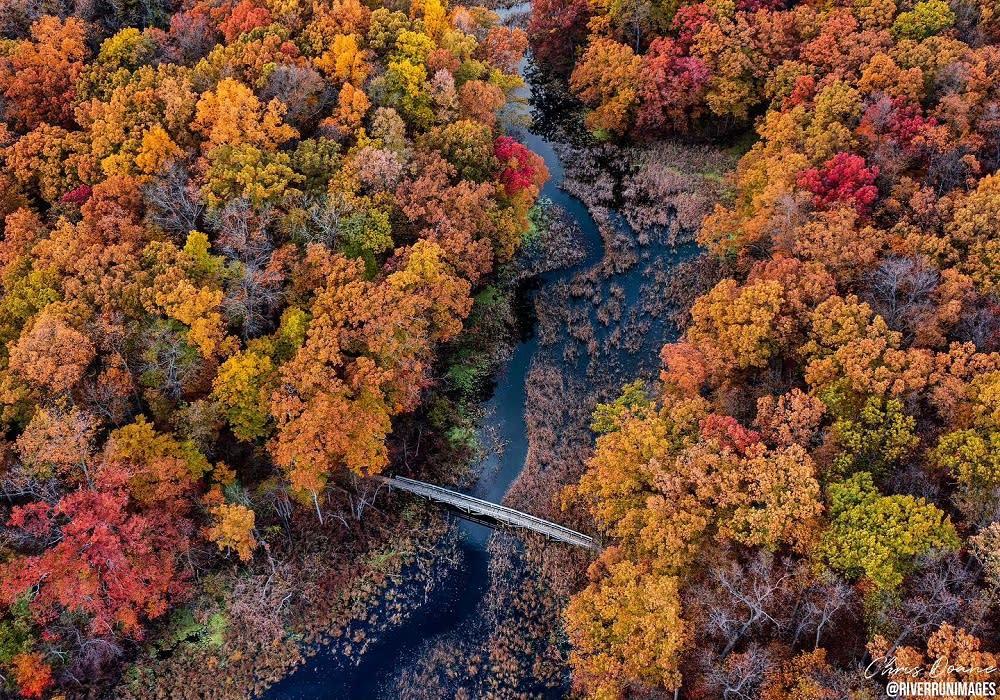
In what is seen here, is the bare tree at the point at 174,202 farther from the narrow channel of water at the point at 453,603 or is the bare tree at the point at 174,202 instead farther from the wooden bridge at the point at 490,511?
the narrow channel of water at the point at 453,603

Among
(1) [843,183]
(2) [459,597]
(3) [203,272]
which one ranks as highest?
(1) [843,183]

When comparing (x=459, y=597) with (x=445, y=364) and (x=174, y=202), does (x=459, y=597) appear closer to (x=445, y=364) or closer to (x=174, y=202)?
(x=445, y=364)

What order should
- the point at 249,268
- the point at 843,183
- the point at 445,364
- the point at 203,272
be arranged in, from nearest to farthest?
the point at 203,272 → the point at 249,268 → the point at 843,183 → the point at 445,364

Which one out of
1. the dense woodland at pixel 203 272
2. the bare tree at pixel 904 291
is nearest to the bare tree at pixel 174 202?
the dense woodland at pixel 203 272

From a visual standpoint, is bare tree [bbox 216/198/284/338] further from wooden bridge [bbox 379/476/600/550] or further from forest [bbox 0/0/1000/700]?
wooden bridge [bbox 379/476/600/550]

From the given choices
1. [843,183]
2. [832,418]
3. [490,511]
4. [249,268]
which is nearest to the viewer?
[832,418]

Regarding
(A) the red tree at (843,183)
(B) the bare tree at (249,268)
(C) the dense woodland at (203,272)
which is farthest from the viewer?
(A) the red tree at (843,183)

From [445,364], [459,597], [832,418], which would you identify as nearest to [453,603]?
[459,597]
